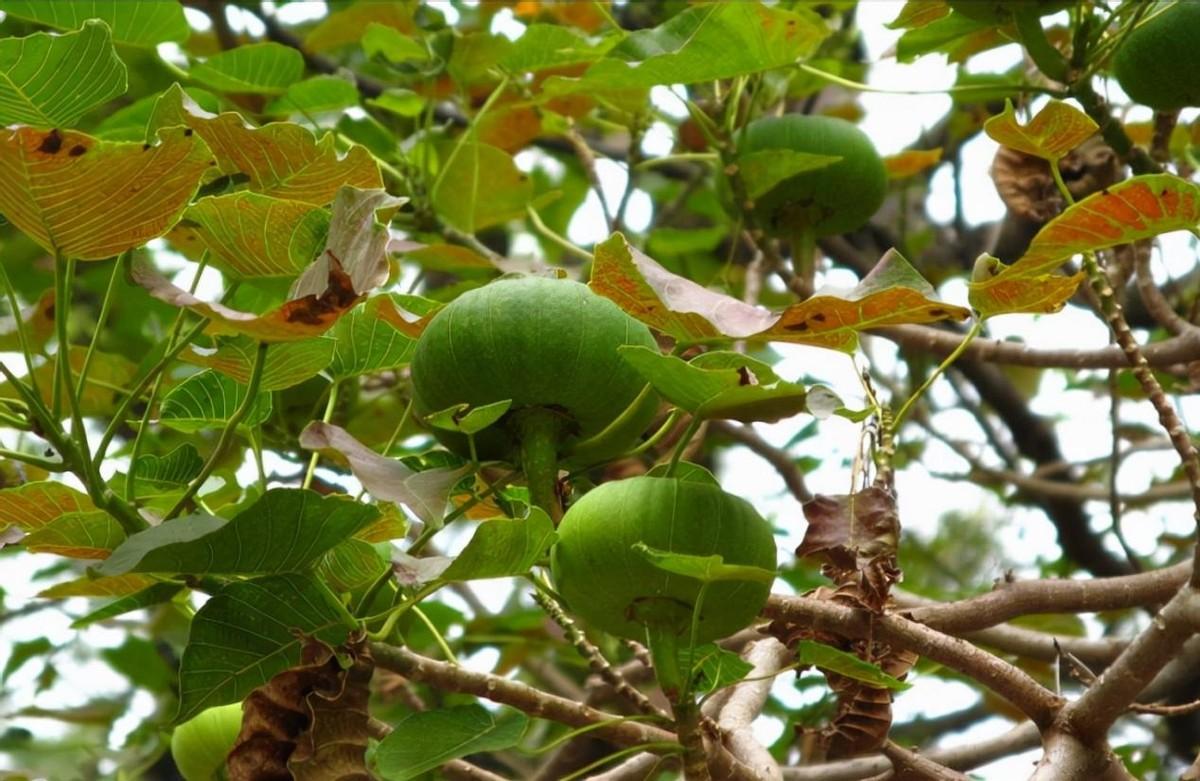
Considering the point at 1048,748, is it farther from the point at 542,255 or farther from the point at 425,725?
the point at 542,255

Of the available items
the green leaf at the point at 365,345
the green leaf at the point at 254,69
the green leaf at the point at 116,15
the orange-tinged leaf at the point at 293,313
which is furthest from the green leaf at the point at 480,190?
the orange-tinged leaf at the point at 293,313

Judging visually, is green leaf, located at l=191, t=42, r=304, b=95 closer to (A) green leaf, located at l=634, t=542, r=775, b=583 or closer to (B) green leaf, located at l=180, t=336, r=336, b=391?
(B) green leaf, located at l=180, t=336, r=336, b=391

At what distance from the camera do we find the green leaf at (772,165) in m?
1.91

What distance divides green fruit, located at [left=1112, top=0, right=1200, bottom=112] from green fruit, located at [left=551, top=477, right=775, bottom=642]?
902 millimetres

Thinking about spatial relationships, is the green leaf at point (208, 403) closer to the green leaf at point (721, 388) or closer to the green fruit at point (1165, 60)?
the green leaf at point (721, 388)

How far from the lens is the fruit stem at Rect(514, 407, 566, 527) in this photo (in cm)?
115

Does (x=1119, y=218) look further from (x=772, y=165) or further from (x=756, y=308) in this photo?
(x=772, y=165)

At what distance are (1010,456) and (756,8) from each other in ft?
5.13

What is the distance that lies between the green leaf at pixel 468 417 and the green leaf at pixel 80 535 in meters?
0.24

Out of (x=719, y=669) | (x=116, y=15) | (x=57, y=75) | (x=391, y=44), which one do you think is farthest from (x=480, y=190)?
(x=57, y=75)

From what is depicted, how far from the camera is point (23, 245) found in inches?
109

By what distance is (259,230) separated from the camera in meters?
1.07

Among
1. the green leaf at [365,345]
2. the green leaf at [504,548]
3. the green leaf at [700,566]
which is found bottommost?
the green leaf at [700,566]

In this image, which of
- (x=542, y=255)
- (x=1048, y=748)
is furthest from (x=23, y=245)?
(x=1048, y=748)
